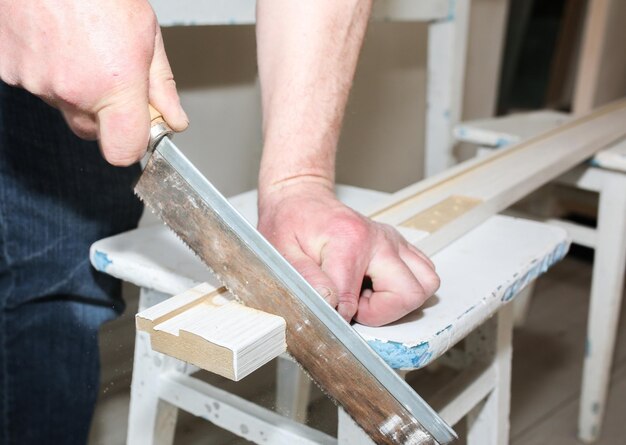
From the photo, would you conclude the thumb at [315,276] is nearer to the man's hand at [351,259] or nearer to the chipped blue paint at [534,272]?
the man's hand at [351,259]

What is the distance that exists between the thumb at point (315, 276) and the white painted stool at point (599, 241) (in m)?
0.51

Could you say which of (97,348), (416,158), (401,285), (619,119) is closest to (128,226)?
(97,348)

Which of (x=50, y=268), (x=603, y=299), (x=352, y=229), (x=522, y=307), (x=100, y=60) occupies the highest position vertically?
(x=100, y=60)

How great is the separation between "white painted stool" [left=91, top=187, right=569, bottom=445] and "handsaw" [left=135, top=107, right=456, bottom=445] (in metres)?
0.02

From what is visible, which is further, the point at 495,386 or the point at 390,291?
the point at 495,386

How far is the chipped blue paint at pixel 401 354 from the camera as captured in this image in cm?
39

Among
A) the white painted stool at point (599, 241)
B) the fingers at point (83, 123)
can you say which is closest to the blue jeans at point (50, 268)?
the fingers at point (83, 123)

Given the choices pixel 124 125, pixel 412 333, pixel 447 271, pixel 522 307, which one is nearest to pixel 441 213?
pixel 447 271

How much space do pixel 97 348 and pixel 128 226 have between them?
12cm

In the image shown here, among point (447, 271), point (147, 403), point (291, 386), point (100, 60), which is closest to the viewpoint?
point (100, 60)

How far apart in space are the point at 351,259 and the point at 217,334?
0.32 feet

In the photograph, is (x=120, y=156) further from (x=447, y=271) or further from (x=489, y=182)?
(x=489, y=182)

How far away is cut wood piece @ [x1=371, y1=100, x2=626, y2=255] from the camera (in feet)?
1.83

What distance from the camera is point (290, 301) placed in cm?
37
